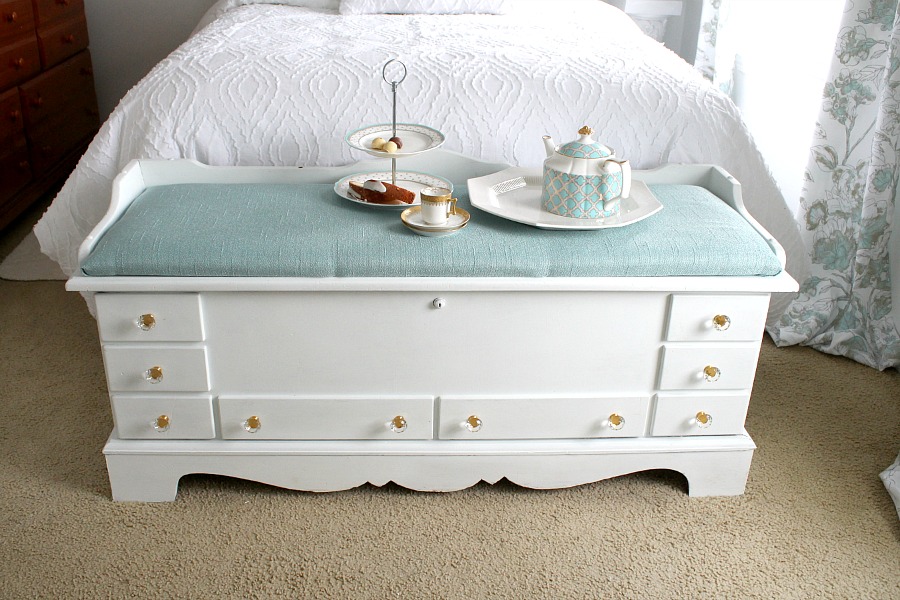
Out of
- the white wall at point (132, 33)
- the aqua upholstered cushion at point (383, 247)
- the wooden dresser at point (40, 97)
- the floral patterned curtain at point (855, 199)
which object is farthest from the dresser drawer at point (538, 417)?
the white wall at point (132, 33)

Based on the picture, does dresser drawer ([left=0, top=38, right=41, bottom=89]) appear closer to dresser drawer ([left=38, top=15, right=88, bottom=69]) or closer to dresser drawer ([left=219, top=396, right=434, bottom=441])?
dresser drawer ([left=38, top=15, right=88, bottom=69])

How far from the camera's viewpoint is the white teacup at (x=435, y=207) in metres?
1.46

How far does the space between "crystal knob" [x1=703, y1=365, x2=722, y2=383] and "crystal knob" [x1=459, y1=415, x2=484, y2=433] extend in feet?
1.37

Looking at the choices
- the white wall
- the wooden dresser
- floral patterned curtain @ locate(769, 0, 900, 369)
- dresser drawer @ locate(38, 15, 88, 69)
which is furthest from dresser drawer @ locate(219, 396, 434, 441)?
the white wall

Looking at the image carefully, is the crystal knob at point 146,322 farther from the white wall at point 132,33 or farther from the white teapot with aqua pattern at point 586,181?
the white wall at point 132,33

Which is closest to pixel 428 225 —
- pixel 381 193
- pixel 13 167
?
pixel 381 193

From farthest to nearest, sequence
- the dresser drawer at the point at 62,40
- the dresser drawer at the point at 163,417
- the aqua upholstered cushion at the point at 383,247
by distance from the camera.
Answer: the dresser drawer at the point at 62,40, the dresser drawer at the point at 163,417, the aqua upholstered cushion at the point at 383,247

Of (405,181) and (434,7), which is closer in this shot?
(405,181)

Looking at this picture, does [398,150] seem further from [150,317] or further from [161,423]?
[161,423]

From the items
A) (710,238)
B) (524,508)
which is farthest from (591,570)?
(710,238)

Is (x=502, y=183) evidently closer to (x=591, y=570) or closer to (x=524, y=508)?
(x=524, y=508)

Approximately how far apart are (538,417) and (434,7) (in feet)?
5.47

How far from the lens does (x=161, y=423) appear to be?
4.97 feet

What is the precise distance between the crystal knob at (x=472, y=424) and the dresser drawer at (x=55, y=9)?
92.2 inches
